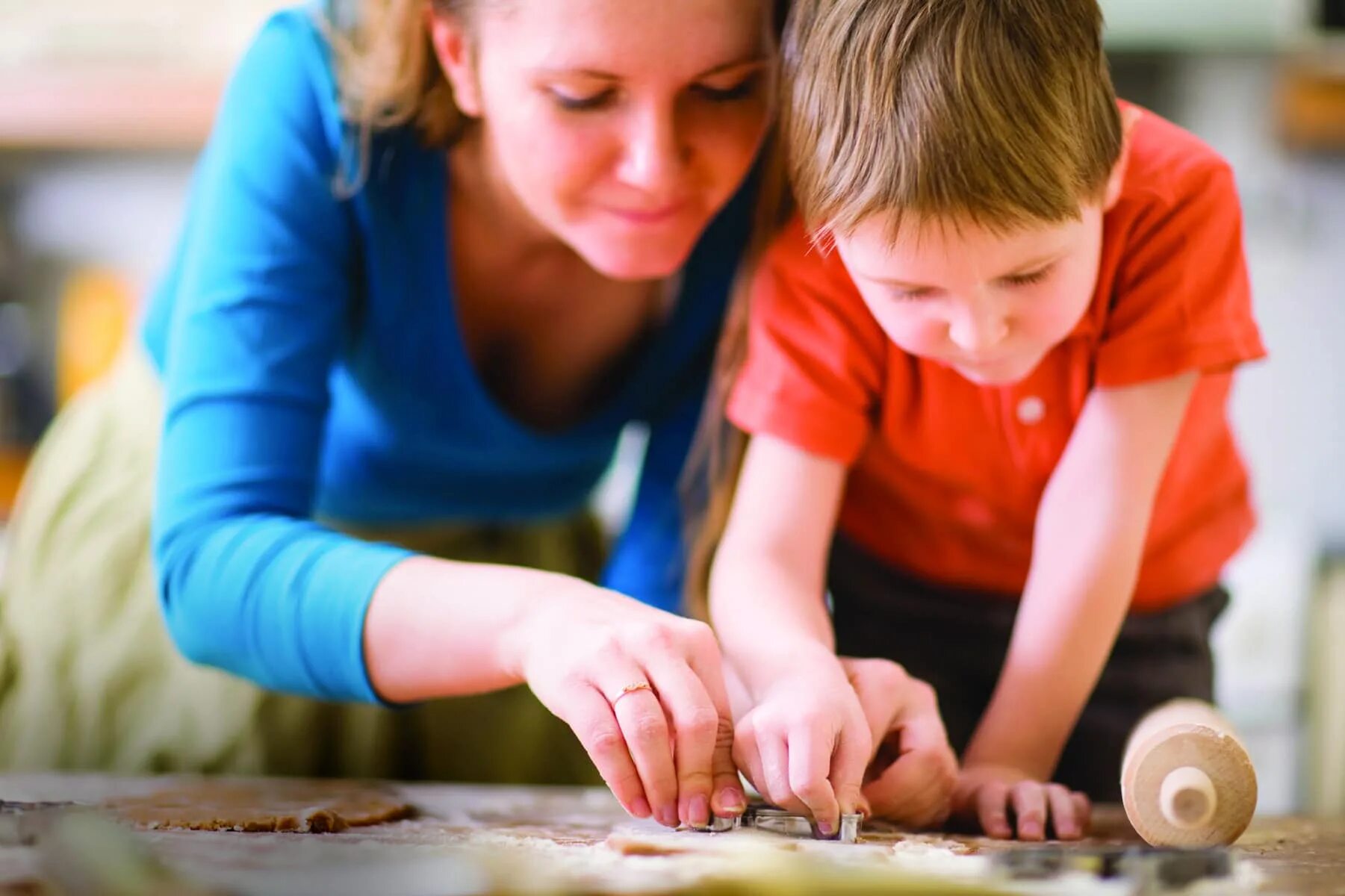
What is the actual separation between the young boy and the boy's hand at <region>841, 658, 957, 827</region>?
0.01 metres

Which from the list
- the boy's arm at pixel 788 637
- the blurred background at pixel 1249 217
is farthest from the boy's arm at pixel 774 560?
the blurred background at pixel 1249 217

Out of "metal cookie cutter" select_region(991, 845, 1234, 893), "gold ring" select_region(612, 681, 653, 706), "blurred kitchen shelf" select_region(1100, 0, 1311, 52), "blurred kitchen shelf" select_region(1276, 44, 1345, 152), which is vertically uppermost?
"blurred kitchen shelf" select_region(1100, 0, 1311, 52)

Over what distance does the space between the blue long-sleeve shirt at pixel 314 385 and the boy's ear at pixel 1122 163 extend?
253 mm

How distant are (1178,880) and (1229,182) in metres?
0.37

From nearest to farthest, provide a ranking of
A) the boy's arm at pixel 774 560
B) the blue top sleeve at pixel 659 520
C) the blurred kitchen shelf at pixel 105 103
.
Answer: the boy's arm at pixel 774 560
the blue top sleeve at pixel 659 520
the blurred kitchen shelf at pixel 105 103

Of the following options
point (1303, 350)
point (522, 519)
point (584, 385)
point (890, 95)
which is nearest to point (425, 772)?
point (522, 519)

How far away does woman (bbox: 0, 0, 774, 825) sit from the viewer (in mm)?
672

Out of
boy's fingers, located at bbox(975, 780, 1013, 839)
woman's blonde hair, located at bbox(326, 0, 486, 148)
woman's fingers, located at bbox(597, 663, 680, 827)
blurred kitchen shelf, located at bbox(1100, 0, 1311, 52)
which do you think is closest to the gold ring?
woman's fingers, located at bbox(597, 663, 680, 827)

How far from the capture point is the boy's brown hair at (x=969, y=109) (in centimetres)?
60

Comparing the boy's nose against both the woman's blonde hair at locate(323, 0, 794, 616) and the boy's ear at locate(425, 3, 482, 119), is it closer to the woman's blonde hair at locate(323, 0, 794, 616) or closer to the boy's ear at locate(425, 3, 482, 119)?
the woman's blonde hair at locate(323, 0, 794, 616)

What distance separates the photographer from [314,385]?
813 millimetres

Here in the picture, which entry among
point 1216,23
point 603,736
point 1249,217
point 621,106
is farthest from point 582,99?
point 1216,23

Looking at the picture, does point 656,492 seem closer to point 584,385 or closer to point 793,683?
point 584,385

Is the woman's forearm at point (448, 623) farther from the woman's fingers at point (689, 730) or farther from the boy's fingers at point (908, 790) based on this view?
the boy's fingers at point (908, 790)
